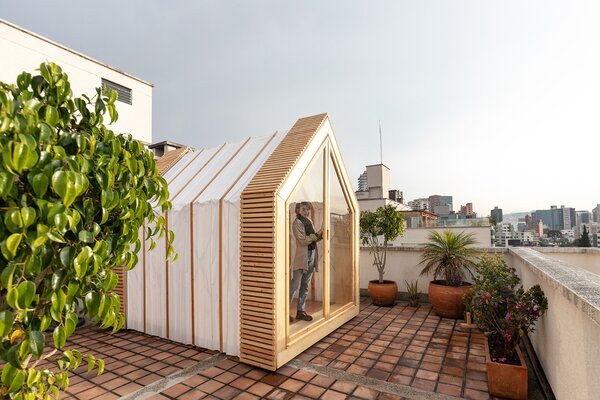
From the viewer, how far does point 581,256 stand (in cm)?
811

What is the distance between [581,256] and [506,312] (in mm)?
6427

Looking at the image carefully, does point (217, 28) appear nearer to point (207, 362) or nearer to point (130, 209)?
point (207, 362)

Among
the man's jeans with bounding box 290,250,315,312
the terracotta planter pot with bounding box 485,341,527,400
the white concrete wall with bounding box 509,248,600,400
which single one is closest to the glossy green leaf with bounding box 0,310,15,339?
the white concrete wall with bounding box 509,248,600,400

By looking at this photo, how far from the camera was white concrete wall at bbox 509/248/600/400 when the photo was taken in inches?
84.1

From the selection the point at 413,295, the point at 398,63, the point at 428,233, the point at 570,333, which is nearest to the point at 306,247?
the point at 570,333

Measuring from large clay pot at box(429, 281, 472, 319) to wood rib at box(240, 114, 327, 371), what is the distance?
155 inches

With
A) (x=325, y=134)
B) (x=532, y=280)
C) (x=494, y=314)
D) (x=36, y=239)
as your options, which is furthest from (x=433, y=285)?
(x=36, y=239)

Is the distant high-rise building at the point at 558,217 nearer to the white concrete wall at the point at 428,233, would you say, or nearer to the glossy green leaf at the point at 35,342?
the white concrete wall at the point at 428,233

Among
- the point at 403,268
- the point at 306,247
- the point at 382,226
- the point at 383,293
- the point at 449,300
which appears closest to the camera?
the point at 306,247

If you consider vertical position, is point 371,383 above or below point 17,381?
below

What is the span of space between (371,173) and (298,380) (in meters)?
21.4

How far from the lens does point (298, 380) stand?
12.3 ft

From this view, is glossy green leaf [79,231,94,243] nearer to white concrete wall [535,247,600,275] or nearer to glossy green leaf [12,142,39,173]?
glossy green leaf [12,142,39,173]

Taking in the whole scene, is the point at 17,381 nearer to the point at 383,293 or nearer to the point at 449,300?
the point at 449,300
